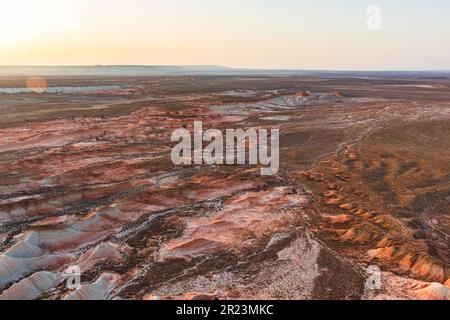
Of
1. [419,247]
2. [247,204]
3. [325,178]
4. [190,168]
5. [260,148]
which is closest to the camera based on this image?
[419,247]

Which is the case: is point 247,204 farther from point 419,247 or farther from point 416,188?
point 416,188

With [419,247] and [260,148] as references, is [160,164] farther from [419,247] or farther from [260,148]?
[419,247]

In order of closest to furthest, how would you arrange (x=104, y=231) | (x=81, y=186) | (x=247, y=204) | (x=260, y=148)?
(x=104, y=231)
(x=247, y=204)
(x=81, y=186)
(x=260, y=148)

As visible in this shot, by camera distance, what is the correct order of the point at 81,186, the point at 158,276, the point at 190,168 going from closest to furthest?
1. the point at 158,276
2. the point at 81,186
3. the point at 190,168

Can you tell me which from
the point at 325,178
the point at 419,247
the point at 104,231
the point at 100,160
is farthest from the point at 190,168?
the point at 419,247

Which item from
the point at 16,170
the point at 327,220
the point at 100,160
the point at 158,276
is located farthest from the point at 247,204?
the point at 16,170

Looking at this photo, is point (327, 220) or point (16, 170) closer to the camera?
point (327, 220)
